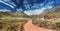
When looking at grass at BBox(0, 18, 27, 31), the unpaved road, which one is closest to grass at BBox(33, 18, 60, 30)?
the unpaved road

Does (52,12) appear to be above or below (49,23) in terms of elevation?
above

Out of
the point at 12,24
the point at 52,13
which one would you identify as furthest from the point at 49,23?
the point at 12,24

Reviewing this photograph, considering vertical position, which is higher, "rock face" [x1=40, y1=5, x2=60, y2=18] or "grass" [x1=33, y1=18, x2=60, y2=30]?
"rock face" [x1=40, y1=5, x2=60, y2=18]

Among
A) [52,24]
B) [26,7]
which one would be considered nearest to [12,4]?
[26,7]

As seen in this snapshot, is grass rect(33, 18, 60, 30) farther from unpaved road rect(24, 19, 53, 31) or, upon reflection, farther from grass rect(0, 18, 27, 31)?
grass rect(0, 18, 27, 31)

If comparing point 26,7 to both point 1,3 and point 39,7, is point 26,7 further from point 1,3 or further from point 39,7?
point 1,3

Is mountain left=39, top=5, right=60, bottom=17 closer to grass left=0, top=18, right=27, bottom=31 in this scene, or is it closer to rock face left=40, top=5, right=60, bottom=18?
rock face left=40, top=5, right=60, bottom=18

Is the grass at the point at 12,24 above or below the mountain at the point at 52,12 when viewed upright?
below

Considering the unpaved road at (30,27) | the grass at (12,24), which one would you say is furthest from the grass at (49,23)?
the grass at (12,24)

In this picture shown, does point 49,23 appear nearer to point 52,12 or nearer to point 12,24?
point 52,12

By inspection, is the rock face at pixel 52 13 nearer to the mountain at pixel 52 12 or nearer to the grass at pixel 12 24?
the mountain at pixel 52 12

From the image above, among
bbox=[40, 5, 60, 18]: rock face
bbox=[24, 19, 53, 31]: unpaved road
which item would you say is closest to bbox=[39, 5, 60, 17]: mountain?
bbox=[40, 5, 60, 18]: rock face
